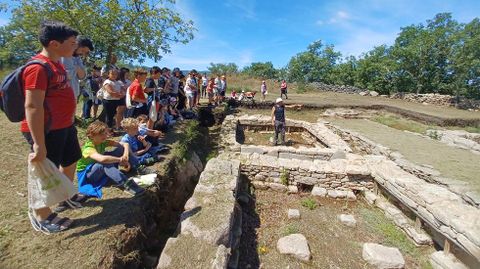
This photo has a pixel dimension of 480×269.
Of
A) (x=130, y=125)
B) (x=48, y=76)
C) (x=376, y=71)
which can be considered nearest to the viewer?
(x=48, y=76)

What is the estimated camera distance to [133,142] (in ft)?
16.3

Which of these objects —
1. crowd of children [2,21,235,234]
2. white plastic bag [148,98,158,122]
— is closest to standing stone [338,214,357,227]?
crowd of children [2,21,235,234]

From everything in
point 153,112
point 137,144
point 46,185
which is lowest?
point 137,144

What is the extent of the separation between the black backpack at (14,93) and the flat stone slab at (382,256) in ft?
15.9

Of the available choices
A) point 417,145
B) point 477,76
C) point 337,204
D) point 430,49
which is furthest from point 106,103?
point 477,76

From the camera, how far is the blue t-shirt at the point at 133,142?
4.75 meters

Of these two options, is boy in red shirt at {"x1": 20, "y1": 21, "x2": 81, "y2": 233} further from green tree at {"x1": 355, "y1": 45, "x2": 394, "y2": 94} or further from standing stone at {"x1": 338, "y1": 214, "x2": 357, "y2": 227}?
green tree at {"x1": 355, "y1": 45, "x2": 394, "y2": 94}

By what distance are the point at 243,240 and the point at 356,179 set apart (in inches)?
130

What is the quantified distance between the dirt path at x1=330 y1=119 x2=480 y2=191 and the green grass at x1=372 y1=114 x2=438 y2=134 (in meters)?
1.88

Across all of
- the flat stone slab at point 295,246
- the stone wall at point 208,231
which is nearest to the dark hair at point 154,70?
the stone wall at point 208,231

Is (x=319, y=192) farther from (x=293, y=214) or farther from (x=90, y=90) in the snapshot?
(x=90, y=90)

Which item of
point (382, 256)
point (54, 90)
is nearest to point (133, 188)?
point (54, 90)

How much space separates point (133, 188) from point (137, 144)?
4.62 feet

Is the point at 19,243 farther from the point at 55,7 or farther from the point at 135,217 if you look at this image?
the point at 55,7
